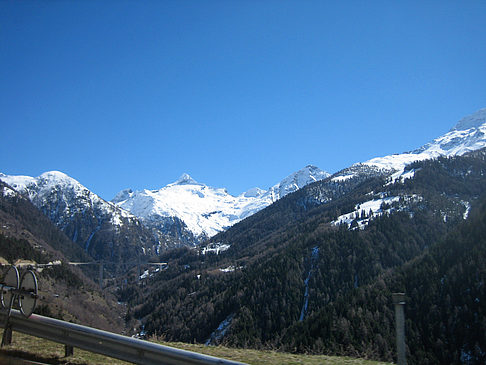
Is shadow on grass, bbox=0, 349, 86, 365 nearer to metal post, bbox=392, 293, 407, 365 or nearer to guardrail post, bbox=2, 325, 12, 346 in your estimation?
guardrail post, bbox=2, 325, 12, 346

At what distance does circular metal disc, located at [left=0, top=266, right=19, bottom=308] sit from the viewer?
12.3 m

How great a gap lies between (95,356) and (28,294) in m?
3.37

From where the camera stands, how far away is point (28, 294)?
11977 millimetres

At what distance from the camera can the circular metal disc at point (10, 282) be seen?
12.3 metres

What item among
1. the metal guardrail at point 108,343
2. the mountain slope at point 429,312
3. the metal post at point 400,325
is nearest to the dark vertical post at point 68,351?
the metal guardrail at point 108,343

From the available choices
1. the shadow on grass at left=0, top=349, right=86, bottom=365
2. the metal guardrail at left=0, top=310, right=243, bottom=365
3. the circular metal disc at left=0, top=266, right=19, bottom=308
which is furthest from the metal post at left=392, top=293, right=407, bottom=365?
the circular metal disc at left=0, top=266, right=19, bottom=308

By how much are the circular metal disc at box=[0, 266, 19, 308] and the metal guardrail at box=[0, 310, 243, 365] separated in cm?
106

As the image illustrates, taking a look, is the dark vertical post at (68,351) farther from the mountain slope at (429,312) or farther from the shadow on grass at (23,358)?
the mountain slope at (429,312)

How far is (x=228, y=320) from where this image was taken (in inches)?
6772

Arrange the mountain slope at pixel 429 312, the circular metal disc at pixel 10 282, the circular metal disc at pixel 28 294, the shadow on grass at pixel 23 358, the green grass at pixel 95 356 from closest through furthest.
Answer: the circular metal disc at pixel 28 294
the shadow on grass at pixel 23 358
the circular metal disc at pixel 10 282
the green grass at pixel 95 356
the mountain slope at pixel 429 312

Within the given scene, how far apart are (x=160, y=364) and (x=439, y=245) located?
183619 millimetres

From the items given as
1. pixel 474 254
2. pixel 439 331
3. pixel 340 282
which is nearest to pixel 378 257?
pixel 340 282

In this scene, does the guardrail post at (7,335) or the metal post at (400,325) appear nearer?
the metal post at (400,325)

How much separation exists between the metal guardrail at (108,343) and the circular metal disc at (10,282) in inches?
41.7
